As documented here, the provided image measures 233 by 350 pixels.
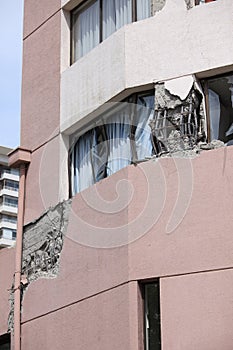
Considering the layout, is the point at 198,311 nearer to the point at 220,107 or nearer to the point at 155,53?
the point at 220,107

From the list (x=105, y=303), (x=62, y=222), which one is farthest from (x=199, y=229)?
(x=62, y=222)

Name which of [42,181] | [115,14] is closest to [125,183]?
[42,181]

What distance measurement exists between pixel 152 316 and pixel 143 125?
9.45ft

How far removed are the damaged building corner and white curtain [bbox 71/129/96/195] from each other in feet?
1.30

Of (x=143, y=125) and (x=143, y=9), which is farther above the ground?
(x=143, y=9)

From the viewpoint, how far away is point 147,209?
11969 mm

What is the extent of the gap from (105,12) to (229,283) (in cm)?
526

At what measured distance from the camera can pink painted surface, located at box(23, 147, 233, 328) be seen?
1133cm

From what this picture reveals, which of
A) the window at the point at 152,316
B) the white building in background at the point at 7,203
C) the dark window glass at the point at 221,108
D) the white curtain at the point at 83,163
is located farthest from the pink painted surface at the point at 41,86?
the white building in background at the point at 7,203

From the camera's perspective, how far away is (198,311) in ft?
36.2

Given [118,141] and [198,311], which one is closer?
[198,311]

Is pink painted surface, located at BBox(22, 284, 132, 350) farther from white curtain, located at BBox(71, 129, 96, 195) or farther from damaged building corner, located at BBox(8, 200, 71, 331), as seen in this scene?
white curtain, located at BBox(71, 129, 96, 195)

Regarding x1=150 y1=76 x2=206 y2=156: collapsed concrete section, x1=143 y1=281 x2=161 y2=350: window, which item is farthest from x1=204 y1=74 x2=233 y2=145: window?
x1=143 y1=281 x2=161 y2=350: window

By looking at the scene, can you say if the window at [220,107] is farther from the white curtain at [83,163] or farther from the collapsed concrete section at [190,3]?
the white curtain at [83,163]
